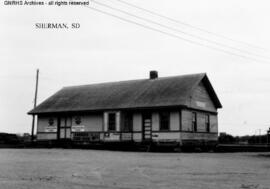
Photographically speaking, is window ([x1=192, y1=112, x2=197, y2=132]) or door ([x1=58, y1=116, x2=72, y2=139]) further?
door ([x1=58, y1=116, x2=72, y2=139])

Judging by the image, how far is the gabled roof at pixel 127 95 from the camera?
96.2 feet

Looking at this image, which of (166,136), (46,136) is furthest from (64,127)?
(166,136)

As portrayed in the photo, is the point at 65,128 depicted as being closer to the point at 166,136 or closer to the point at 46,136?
the point at 46,136

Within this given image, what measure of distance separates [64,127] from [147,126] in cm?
862

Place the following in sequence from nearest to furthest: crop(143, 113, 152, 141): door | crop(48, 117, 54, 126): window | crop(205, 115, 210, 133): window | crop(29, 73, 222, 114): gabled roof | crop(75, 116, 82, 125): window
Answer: crop(29, 73, 222, 114): gabled roof → crop(143, 113, 152, 141): door → crop(205, 115, 210, 133): window → crop(75, 116, 82, 125): window → crop(48, 117, 54, 126): window

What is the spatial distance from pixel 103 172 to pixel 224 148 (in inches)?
751

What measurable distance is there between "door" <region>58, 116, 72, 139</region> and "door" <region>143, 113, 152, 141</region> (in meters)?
7.72

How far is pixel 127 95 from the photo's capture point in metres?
32.3

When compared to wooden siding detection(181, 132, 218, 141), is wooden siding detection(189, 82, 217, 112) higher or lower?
higher

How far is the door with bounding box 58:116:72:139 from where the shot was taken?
34438 mm

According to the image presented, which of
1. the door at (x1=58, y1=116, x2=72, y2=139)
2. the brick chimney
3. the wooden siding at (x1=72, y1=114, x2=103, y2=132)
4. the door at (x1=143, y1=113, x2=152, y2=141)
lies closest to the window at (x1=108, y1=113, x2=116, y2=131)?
the wooden siding at (x1=72, y1=114, x2=103, y2=132)

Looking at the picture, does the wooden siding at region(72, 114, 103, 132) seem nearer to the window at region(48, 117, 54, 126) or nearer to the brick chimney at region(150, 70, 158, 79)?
the window at region(48, 117, 54, 126)

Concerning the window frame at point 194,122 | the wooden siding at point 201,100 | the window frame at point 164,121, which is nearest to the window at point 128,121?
the window frame at point 164,121

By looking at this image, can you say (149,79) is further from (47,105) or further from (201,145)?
(47,105)
